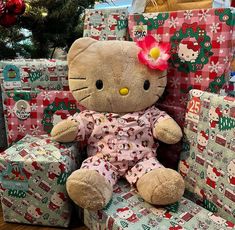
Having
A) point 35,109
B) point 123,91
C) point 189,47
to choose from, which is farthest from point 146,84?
point 35,109

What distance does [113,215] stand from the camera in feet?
2.49

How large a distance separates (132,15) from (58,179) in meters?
0.59

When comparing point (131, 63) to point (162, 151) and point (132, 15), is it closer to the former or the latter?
point (132, 15)

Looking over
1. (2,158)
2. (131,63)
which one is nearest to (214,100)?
(131,63)

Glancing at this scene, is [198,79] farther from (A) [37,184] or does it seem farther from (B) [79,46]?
(A) [37,184]

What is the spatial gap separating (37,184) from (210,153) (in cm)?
50

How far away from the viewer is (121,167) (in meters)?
0.90

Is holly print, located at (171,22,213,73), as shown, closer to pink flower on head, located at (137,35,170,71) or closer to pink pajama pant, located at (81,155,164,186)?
pink flower on head, located at (137,35,170,71)

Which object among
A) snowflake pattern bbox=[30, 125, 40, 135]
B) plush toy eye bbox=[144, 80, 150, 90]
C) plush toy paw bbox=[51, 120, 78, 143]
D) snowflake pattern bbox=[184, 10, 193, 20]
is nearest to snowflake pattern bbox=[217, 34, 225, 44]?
snowflake pattern bbox=[184, 10, 193, 20]

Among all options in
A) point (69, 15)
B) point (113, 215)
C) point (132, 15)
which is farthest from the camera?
point (69, 15)

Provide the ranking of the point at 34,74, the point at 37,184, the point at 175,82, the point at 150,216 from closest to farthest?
the point at 150,216 → the point at 37,184 → the point at 175,82 → the point at 34,74

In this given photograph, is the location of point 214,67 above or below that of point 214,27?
below

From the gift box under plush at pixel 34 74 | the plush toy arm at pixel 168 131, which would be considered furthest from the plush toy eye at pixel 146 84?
the gift box under plush at pixel 34 74

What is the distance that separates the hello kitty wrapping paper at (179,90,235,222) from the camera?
75cm
